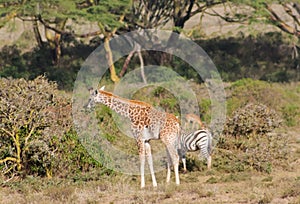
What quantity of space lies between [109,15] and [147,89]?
5.10m

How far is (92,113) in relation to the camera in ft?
50.6

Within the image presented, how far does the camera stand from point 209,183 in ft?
45.5

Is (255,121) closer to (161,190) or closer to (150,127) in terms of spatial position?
(150,127)

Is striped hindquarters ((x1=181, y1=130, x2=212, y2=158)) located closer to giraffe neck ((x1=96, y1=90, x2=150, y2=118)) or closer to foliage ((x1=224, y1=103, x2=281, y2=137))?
foliage ((x1=224, y1=103, x2=281, y2=137))

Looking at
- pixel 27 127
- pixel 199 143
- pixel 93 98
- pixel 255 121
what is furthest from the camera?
pixel 255 121

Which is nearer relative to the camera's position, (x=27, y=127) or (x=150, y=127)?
(x=150, y=127)

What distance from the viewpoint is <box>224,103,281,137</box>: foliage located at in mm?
18266

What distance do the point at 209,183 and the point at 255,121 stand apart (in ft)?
16.0

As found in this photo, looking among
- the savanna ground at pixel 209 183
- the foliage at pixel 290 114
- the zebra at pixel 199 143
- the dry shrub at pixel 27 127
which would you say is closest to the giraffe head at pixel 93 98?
the dry shrub at pixel 27 127

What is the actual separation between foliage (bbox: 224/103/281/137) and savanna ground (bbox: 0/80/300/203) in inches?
11.6

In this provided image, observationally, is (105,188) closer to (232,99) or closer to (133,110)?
(133,110)

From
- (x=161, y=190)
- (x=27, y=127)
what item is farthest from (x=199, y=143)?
(x=27, y=127)

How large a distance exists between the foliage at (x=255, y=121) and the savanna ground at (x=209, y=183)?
0.29 meters

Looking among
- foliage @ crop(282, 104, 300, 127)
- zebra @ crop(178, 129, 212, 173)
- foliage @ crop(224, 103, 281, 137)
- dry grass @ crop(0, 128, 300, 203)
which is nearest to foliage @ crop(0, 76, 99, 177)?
dry grass @ crop(0, 128, 300, 203)
